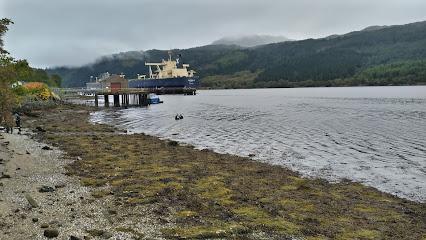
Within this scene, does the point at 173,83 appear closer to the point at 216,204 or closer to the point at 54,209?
the point at 216,204

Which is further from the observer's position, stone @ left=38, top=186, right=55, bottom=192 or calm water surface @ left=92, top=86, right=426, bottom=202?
A: calm water surface @ left=92, top=86, right=426, bottom=202

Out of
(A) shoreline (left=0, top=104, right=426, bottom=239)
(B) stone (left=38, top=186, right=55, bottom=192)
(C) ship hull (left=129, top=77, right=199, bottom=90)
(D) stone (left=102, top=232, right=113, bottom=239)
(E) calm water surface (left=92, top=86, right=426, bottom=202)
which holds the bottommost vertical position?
(E) calm water surface (left=92, top=86, right=426, bottom=202)

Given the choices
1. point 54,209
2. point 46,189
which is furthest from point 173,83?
point 54,209

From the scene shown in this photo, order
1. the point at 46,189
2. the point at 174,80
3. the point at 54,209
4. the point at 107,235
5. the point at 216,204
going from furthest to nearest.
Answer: the point at 174,80
the point at 46,189
the point at 216,204
the point at 54,209
the point at 107,235

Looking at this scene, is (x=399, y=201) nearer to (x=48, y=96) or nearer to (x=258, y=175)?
(x=258, y=175)

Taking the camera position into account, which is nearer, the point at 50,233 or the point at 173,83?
the point at 50,233

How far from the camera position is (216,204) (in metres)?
12.1

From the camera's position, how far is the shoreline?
961 centimetres

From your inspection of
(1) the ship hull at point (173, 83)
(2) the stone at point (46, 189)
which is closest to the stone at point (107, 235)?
(2) the stone at point (46, 189)

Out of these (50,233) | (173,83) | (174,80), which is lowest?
(50,233)

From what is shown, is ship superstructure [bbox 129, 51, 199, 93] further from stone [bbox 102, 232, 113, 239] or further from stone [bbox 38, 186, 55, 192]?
stone [bbox 102, 232, 113, 239]

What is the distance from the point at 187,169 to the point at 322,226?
9.19 meters

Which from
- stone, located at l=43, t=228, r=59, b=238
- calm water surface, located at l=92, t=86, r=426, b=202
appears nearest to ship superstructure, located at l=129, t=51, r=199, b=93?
calm water surface, located at l=92, t=86, r=426, b=202

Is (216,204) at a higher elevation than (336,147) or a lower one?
higher
